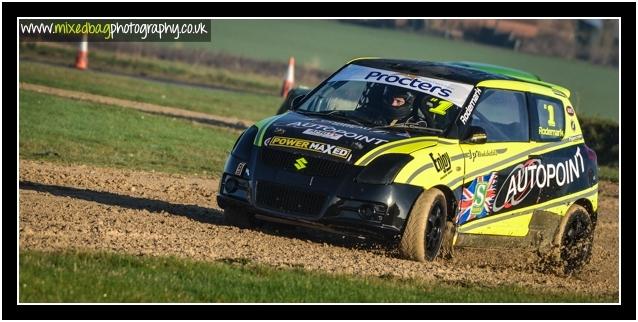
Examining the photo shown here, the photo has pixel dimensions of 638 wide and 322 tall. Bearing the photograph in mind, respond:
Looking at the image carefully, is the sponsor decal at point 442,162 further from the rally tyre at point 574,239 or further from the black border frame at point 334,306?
the rally tyre at point 574,239

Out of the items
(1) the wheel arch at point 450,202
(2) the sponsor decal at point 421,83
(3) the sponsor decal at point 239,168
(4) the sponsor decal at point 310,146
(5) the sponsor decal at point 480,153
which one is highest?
(2) the sponsor decal at point 421,83

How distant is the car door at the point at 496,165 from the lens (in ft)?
37.5

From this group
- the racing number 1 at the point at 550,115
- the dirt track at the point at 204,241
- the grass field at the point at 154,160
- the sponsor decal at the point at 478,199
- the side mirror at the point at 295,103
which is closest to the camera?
the grass field at the point at 154,160

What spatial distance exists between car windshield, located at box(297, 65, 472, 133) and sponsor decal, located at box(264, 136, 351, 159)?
2.52 ft

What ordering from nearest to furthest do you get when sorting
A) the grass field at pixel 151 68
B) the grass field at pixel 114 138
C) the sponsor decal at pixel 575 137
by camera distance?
the sponsor decal at pixel 575 137, the grass field at pixel 114 138, the grass field at pixel 151 68

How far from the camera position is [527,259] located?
12664mm

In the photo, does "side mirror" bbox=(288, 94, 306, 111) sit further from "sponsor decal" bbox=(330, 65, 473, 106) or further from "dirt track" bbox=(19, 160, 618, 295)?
"dirt track" bbox=(19, 160, 618, 295)

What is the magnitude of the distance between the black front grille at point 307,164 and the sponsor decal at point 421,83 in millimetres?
1474

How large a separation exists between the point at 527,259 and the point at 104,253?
4.80m

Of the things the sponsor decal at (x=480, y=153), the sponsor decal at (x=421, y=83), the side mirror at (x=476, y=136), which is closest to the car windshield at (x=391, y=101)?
the sponsor decal at (x=421, y=83)

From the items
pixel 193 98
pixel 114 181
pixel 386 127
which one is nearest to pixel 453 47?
pixel 193 98

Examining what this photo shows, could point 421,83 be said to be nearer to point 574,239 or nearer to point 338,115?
point 338,115

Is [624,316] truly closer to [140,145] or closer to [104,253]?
[104,253]

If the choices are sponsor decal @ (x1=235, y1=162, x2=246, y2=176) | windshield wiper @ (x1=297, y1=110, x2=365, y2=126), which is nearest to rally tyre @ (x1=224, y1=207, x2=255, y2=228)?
sponsor decal @ (x1=235, y1=162, x2=246, y2=176)
